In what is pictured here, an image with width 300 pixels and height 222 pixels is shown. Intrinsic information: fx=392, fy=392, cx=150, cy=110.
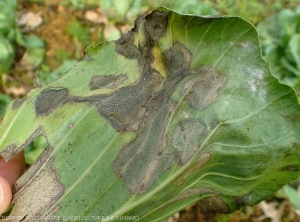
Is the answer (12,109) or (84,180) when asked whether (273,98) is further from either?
(12,109)

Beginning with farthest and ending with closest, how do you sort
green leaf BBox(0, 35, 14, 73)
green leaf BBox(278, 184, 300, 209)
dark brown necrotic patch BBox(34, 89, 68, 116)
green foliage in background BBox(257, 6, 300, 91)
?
green leaf BBox(0, 35, 14, 73)
green foliage in background BBox(257, 6, 300, 91)
green leaf BBox(278, 184, 300, 209)
dark brown necrotic patch BBox(34, 89, 68, 116)

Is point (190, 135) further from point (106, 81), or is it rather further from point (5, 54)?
point (5, 54)

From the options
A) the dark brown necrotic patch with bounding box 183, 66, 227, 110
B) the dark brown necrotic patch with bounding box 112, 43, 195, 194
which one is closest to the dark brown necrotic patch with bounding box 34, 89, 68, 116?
the dark brown necrotic patch with bounding box 112, 43, 195, 194

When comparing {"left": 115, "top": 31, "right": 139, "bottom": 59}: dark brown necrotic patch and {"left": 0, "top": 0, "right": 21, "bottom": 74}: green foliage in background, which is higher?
{"left": 115, "top": 31, "right": 139, "bottom": 59}: dark brown necrotic patch

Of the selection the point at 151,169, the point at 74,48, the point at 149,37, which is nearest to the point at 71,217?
the point at 151,169

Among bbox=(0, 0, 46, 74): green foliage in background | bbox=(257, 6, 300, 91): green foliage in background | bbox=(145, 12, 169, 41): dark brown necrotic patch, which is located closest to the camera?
bbox=(145, 12, 169, 41): dark brown necrotic patch

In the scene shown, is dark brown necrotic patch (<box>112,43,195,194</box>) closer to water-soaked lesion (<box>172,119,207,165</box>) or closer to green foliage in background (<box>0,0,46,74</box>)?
water-soaked lesion (<box>172,119,207,165</box>)

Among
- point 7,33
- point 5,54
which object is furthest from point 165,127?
point 7,33
